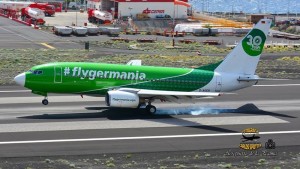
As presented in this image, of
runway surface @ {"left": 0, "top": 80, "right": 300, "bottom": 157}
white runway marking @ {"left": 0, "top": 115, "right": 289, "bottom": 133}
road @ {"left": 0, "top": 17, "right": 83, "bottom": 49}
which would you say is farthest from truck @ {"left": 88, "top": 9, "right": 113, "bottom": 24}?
white runway marking @ {"left": 0, "top": 115, "right": 289, "bottom": 133}

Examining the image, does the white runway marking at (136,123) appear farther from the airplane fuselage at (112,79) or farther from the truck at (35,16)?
the truck at (35,16)

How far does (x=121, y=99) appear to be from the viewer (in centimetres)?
4409

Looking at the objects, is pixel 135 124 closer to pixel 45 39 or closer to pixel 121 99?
pixel 121 99

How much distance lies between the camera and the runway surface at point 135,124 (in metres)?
36.3

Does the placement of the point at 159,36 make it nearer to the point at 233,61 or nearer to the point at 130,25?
the point at 130,25

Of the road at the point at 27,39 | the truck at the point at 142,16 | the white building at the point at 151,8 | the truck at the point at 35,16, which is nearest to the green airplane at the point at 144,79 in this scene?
the road at the point at 27,39

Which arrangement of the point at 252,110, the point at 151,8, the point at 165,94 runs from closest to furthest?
the point at 165,94, the point at 252,110, the point at 151,8

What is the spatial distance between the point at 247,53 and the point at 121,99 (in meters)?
11.6

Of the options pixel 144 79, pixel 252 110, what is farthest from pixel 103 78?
pixel 252 110

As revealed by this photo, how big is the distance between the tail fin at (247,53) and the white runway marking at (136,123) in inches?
179

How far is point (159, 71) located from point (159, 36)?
75.0 m

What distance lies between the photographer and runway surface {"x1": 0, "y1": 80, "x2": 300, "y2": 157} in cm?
3631

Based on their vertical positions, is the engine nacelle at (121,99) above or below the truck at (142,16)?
below

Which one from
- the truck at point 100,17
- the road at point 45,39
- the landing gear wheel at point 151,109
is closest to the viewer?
the landing gear wheel at point 151,109
